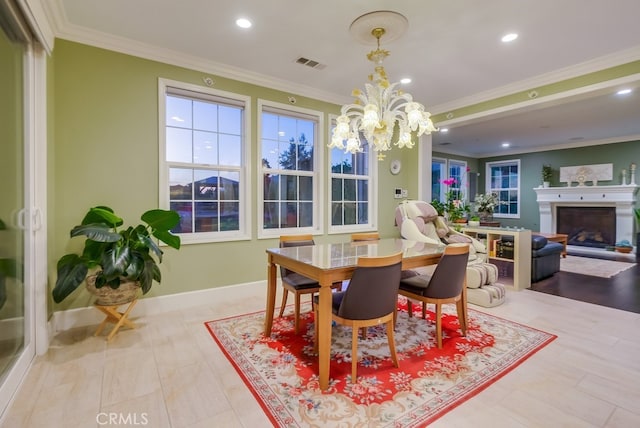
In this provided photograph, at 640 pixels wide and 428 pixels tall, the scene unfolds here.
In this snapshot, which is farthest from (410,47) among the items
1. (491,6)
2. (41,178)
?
(41,178)

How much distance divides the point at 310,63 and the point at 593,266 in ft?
20.0

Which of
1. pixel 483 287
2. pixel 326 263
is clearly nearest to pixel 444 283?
pixel 326 263

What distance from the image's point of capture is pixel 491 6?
8.14 feet

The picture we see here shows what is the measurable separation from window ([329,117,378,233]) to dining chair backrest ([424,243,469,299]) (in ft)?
7.48

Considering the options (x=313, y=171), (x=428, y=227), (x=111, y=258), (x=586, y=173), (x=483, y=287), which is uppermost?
(x=586, y=173)

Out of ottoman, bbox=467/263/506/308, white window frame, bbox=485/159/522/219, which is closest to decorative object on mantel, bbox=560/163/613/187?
white window frame, bbox=485/159/522/219

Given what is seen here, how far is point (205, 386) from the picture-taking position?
1970 millimetres

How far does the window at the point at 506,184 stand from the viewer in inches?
353

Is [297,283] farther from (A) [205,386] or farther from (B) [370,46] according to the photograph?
(B) [370,46]

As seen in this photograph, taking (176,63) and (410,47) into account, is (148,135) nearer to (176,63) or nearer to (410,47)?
(176,63)

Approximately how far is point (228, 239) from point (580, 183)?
8573 mm

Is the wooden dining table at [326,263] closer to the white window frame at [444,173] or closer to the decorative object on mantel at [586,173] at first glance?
the white window frame at [444,173]

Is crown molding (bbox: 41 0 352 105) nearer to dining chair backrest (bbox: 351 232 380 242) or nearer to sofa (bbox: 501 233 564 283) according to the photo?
dining chair backrest (bbox: 351 232 380 242)
